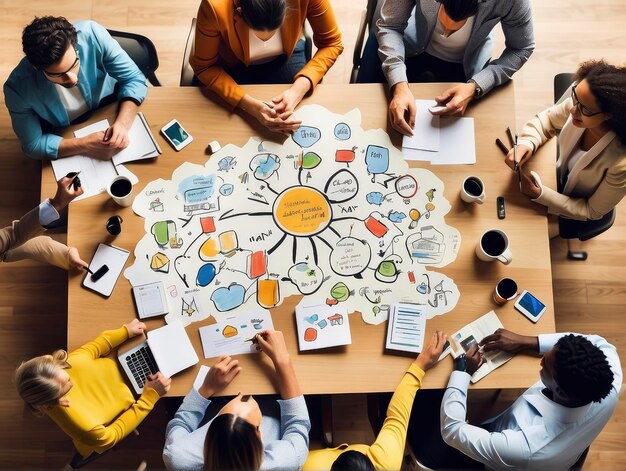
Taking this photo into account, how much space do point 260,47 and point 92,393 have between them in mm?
1505

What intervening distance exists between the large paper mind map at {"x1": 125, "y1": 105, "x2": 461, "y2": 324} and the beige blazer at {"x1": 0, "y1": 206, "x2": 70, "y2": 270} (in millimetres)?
316

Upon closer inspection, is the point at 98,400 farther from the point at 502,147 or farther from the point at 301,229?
the point at 502,147

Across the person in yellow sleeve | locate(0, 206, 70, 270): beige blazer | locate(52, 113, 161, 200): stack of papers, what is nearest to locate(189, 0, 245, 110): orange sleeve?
locate(52, 113, 161, 200): stack of papers

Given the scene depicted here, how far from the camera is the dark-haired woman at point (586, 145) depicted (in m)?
1.87

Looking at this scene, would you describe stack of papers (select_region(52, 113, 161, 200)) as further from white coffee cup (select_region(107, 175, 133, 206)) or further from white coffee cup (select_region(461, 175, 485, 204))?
white coffee cup (select_region(461, 175, 485, 204))

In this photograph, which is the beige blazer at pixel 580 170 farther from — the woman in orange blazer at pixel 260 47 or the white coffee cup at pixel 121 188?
the white coffee cup at pixel 121 188

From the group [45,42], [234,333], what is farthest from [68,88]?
[234,333]

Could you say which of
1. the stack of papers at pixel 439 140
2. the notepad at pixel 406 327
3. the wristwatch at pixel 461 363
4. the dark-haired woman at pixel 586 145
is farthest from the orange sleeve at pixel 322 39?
the wristwatch at pixel 461 363

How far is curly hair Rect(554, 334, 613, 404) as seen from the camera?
168 cm

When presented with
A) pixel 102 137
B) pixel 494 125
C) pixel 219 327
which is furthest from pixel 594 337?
pixel 102 137

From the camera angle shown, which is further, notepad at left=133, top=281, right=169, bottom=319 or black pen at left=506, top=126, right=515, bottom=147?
black pen at left=506, top=126, right=515, bottom=147

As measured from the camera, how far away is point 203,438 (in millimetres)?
1880

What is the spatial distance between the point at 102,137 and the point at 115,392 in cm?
94

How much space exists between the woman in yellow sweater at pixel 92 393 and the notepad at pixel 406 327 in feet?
2.63
